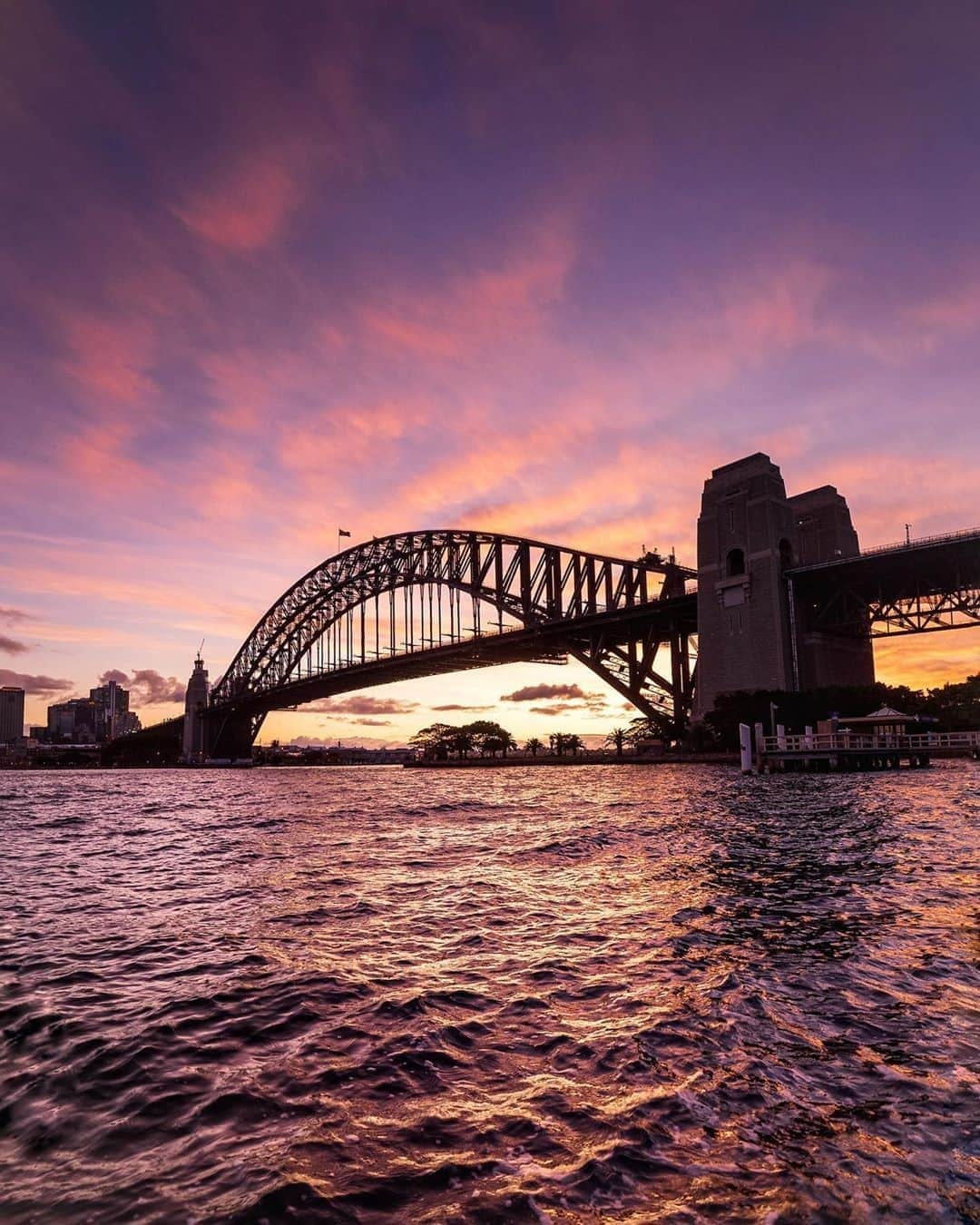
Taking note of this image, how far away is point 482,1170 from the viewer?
393 centimetres

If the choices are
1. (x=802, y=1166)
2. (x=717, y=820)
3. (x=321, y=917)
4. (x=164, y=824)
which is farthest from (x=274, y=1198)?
(x=164, y=824)

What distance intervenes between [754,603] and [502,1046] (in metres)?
60.5

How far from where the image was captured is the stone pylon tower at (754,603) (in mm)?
61312

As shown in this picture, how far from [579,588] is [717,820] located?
65.0m

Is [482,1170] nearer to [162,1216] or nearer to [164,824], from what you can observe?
[162,1216]

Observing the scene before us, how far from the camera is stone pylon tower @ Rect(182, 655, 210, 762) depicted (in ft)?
456

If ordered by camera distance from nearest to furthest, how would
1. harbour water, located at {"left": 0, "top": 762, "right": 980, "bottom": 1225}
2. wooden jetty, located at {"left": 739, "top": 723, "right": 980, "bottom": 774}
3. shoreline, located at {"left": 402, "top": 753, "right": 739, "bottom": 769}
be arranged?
harbour water, located at {"left": 0, "top": 762, "right": 980, "bottom": 1225} → wooden jetty, located at {"left": 739, "top": 723, "right": 980, "bottom": 774} → shoreline, located at {"left": 402, "top": 753, "right": 739, "bottom": 769}

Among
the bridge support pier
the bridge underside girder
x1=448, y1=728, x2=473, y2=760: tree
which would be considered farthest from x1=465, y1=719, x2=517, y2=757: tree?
the bridge underside girder

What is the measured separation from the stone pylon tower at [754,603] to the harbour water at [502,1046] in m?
50.2

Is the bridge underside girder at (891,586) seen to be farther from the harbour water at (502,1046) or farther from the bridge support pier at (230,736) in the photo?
the bridge support pier at (230,736)

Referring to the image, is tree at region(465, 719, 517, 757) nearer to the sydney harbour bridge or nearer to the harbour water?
the sydney harbour bridge

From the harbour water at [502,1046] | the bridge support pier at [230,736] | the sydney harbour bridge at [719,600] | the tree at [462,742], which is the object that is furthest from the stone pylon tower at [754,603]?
the bridge support pier at [230,736]

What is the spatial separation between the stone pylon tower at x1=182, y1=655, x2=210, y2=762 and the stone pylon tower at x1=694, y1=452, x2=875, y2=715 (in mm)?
101483

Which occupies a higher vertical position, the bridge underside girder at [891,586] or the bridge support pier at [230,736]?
the bridge underside girder at [891,586]
